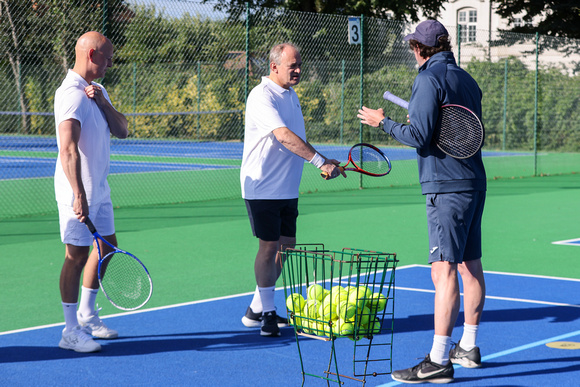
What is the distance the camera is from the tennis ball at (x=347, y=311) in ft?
12.4

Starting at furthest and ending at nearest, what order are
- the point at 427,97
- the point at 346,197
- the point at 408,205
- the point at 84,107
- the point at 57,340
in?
1. the point at 346,197
2. the point at 408,205
3. the point at 57,340
4. the point at 84,107
5. the point at 427,97

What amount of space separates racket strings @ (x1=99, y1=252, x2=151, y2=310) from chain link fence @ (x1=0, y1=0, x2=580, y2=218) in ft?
21.7

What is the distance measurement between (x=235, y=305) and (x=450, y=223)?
7.58 ft

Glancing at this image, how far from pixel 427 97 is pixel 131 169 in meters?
16.2

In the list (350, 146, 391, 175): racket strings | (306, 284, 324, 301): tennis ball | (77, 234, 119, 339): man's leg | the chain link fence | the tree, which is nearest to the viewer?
(306, 284, 324, 301): tennis ball

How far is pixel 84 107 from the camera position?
498 centimetres

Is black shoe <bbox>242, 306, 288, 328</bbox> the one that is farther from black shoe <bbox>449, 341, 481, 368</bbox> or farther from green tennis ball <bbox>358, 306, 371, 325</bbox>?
green tennis ball <bbox>358, 306, 371, 325</bbox>

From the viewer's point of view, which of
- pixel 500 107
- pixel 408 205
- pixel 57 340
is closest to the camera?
pixel 57 340

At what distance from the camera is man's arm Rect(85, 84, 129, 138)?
5043 millimetres

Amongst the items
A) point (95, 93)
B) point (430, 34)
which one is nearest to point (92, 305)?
A: point (95, 93)

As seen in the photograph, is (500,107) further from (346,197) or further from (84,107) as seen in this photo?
(84,107)

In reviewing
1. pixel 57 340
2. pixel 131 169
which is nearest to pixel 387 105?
pixel 131 169

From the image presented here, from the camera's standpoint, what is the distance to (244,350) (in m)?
5.19

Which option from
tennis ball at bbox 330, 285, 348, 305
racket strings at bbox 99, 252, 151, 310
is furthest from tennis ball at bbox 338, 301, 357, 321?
racket strings at bbox 99, 252, 151, 310
